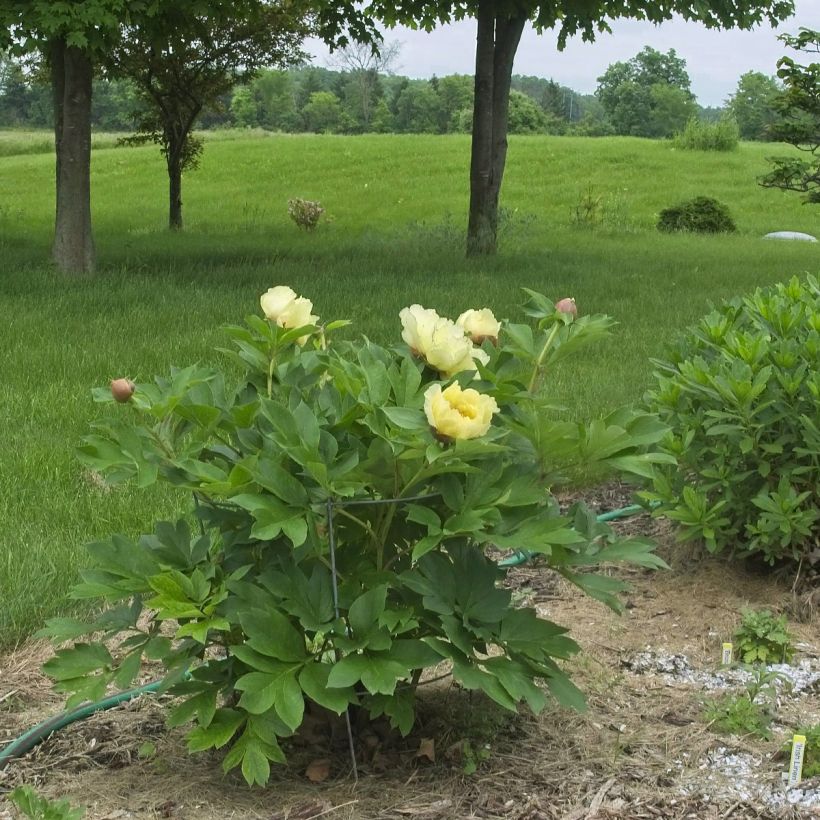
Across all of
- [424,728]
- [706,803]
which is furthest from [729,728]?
[424,728]

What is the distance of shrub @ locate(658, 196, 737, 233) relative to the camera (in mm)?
20906

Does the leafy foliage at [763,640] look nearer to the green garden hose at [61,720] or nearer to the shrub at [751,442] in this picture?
the shrub at [751,442]

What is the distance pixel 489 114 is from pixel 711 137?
74.4 feet

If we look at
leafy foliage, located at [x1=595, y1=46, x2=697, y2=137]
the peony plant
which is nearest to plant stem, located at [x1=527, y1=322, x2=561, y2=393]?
the peony plant

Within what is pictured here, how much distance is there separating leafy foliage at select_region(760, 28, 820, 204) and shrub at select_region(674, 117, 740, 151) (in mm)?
23230

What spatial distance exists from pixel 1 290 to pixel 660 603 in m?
7.43

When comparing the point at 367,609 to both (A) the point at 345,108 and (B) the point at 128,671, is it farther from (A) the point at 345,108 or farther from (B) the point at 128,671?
(A) the point at 345,108

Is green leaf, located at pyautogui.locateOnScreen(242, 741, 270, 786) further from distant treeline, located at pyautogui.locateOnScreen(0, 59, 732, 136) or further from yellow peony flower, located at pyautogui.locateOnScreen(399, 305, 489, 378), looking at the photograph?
distant treeline, located at pyautogui.locateOnScreen(0, 59, 732, 136)

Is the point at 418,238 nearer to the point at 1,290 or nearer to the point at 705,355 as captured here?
the point at 1,290

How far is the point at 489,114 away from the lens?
1361 centimetres

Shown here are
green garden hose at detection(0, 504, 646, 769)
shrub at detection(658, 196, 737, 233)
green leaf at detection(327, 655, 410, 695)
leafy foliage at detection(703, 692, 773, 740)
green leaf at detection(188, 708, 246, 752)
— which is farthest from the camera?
shrub at detection(658, 196, 737, 233)

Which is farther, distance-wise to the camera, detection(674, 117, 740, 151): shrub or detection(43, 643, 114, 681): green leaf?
detection(674, 117, 740, 151): shrub

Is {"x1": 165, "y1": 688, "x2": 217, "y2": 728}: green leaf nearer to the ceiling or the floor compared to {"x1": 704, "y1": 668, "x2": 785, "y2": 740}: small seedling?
nearer to the ceiling

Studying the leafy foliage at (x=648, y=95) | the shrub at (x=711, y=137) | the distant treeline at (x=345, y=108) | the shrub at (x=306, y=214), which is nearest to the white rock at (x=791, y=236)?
the shrub at (x=306, y=214)
